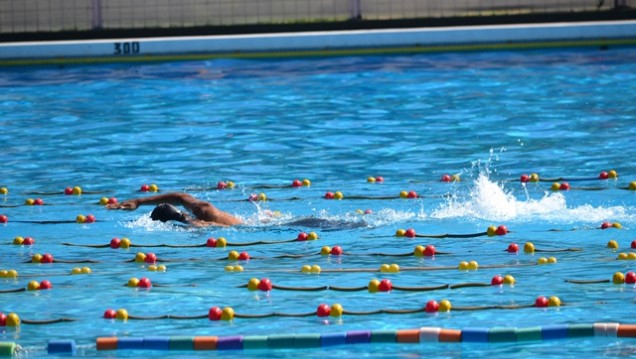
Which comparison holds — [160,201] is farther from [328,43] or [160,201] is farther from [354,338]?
[328,43]

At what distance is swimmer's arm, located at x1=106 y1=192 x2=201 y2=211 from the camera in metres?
9.62

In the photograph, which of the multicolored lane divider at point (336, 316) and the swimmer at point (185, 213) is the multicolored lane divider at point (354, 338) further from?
the swimmer at point (185, 213)

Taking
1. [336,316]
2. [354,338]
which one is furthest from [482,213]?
[354,338]

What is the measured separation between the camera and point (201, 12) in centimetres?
2017

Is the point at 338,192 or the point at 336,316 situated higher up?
the point at 338,192

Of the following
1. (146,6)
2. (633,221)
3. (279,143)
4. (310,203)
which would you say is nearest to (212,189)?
(310,203)

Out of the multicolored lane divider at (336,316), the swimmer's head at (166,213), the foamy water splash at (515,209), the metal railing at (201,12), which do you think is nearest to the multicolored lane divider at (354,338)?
the multicolored lane divider at (336,316)

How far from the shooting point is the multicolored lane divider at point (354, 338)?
616 centimetres

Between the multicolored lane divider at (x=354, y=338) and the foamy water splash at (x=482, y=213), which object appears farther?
the foamy water splash at (x=482, y=213)

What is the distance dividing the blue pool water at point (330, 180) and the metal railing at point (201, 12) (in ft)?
7.02

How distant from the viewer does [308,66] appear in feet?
57.3

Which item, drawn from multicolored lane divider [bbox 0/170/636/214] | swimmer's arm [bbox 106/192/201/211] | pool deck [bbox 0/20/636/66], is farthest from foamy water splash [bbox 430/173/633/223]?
pool deck [bbox 0/20/636/66]

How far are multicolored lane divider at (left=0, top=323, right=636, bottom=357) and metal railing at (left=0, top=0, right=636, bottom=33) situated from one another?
13.8 meters

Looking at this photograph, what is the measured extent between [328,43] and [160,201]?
8.60 m
